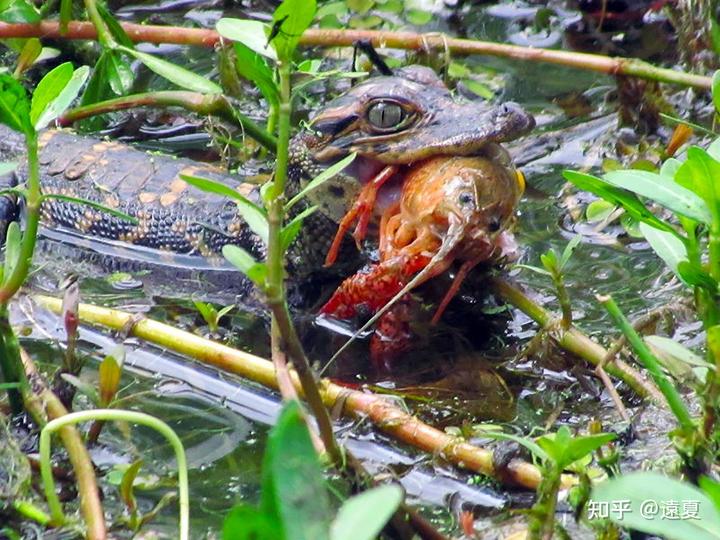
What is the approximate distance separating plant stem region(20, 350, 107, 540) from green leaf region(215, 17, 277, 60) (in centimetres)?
85

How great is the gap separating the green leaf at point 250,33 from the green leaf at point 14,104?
0.40m

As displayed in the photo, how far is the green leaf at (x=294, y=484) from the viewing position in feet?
4.02

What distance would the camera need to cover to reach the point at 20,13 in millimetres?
4172

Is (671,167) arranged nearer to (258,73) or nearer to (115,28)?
(258,73)

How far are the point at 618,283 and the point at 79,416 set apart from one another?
1.90 metres

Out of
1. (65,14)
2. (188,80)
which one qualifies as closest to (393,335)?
(188,80)

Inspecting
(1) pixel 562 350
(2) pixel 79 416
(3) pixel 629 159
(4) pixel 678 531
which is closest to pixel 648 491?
(4) pixel 678 531

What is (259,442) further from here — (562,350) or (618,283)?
(618,283)

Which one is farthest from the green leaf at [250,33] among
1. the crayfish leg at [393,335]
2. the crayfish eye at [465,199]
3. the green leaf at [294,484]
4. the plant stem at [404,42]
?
the plant stem at [404,42]

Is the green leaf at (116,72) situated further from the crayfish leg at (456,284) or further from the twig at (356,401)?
the crayfish leg at (456,284)

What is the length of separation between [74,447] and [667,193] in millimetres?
1246

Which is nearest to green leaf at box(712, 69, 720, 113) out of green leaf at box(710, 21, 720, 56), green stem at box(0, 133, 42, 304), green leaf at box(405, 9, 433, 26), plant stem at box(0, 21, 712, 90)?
green stem at box(0, 133, 42, 304)

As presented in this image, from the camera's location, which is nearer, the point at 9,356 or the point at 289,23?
the point at 289,23

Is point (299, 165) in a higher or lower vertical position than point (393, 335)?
higher
